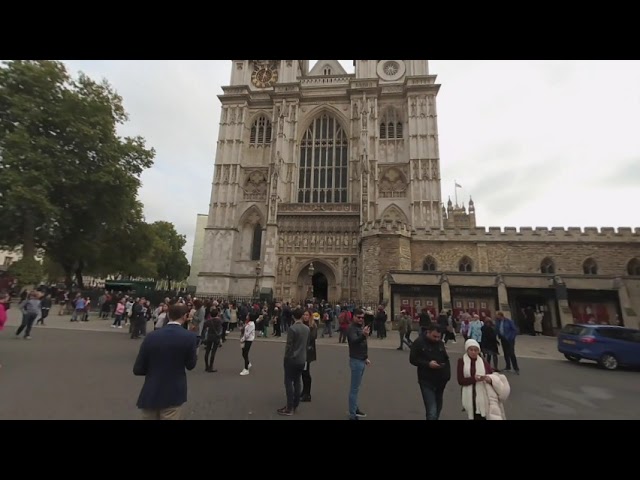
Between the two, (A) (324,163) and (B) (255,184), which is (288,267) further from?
(A) (324,163)

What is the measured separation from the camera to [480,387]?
11.4 feet

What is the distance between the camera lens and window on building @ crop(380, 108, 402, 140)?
107 feet

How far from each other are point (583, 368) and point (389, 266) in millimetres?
12590

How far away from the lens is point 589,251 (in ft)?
69.8

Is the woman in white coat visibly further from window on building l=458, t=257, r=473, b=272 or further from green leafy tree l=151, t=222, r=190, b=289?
green leafy tree l=151, t=222, r=190, b=289

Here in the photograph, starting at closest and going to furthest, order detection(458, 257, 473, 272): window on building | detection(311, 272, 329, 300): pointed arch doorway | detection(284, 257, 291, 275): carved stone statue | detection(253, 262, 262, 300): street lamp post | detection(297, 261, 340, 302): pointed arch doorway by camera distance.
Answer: detection(458, 257, 473, 272): window on building → detection(253, 262, 262, 300): street lamp post → detection(297, 261, 340, 302): pointed arch doorway → detection(284, 257, 291, 275): carved stone statue → detection(311, 272, 329, 300): pointed arch doorway

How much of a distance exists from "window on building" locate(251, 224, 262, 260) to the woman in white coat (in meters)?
28.3

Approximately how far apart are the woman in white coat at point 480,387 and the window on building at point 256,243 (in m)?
28.3

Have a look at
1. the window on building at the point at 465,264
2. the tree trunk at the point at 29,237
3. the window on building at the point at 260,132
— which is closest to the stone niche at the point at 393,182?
the window on building at the point at 465,264

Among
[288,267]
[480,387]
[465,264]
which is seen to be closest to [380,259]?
[465,264]

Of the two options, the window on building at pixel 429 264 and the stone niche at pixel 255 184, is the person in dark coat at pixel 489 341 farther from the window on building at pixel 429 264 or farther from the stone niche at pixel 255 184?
the stone niche at pixel 255 184

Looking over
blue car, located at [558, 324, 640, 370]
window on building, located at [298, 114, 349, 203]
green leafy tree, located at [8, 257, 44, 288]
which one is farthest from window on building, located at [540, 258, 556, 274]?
green leafy tree, located at [8, 257, 44, 288]

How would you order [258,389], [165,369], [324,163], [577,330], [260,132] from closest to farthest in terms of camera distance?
[165,369]
[258,389]
[577,330]
[324,163]
[260,132]

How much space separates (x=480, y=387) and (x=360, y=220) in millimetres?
25055
